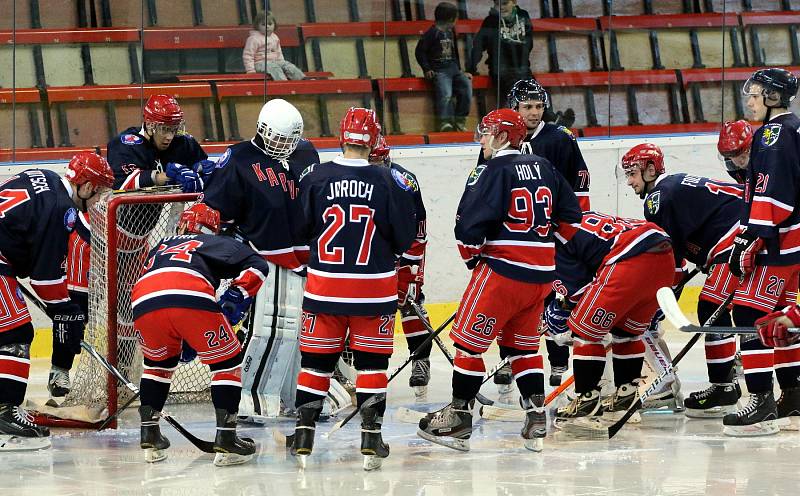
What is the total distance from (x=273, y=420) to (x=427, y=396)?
2.83 ft

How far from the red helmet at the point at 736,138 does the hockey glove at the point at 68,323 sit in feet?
8.83

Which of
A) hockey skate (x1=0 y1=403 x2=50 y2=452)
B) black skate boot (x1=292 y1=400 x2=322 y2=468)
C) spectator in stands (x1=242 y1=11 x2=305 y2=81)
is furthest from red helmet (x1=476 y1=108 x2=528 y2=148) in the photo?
spectator in stands (x1=242 y1=11 x2=305 y2=81)

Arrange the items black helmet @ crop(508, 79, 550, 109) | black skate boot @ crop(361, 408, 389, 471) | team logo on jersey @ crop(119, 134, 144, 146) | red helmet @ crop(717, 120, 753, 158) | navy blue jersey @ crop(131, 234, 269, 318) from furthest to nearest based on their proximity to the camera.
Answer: black helmet @ crop(508, 79, 550, 109) < team logo on jersey @ crop(119, 134, 144, 146) < red helmet @ crop(717, 120, 753, 158) < black skate boot @ crop(361, 408, 389, 471) < navy blue jersey @ crop(131, 234, 269, 318)

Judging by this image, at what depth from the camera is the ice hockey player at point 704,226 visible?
17.4 ft

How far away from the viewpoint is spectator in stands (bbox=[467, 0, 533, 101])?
775cm

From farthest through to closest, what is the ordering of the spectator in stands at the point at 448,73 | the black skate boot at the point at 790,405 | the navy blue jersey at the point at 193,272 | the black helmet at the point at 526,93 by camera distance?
the spectator in stands at the point at 448,73, the black helmet at the point at 526,93, the black skate boot at the point at 790,405, the navy blue jersey at the point at 193,272

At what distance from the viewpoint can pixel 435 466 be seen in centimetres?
459

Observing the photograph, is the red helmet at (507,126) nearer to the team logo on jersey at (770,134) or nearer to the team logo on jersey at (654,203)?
the team logo on jersey at (654,203)

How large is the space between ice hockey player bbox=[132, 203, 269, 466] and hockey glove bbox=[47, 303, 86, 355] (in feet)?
1.45

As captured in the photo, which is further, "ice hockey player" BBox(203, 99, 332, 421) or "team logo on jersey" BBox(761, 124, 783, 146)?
"ice hockey player" BBox(203, 99, 332, 421)

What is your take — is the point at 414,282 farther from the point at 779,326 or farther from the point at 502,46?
the point at 502,46

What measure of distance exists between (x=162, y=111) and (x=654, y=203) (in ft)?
6.94

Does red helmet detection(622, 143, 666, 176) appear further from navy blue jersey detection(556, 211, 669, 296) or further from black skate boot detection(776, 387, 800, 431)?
black skate boot detection(776, 387, 800, 431)

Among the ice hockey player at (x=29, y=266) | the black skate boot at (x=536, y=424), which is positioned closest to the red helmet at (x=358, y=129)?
the ice hockey player at (x=29, y=266)
